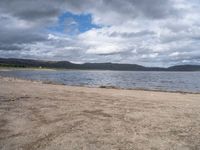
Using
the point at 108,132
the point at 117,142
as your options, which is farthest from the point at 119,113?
the point at 117,142

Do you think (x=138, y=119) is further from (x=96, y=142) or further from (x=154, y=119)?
(x=96, y=142)

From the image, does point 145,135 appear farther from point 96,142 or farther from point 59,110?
point 59,110

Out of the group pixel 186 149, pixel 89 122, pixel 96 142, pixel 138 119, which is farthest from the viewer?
pixel 138 119

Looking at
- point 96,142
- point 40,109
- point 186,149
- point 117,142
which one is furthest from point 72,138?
point 40,109

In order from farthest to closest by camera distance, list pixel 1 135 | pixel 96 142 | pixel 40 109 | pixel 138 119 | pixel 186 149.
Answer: pixel 40 109 → pixel 138 119 → pixel 1 135 → pixel 96 142 → pixel 186 149

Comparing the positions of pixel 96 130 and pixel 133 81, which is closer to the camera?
pixel 96 130

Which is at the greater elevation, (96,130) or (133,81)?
(96,130)

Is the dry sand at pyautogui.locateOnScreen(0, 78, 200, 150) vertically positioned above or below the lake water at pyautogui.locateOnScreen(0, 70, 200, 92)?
above

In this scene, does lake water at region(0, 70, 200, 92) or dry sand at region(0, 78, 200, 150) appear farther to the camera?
lake water at region(0, 70, 200, 92)

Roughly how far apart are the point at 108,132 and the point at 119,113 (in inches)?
153

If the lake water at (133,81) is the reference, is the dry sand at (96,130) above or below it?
above

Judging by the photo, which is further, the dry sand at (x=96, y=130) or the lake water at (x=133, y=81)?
the lake water at (x=133, y=81)

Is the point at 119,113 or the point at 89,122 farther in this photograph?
the point at 119,113

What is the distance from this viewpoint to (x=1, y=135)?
8914 mm
